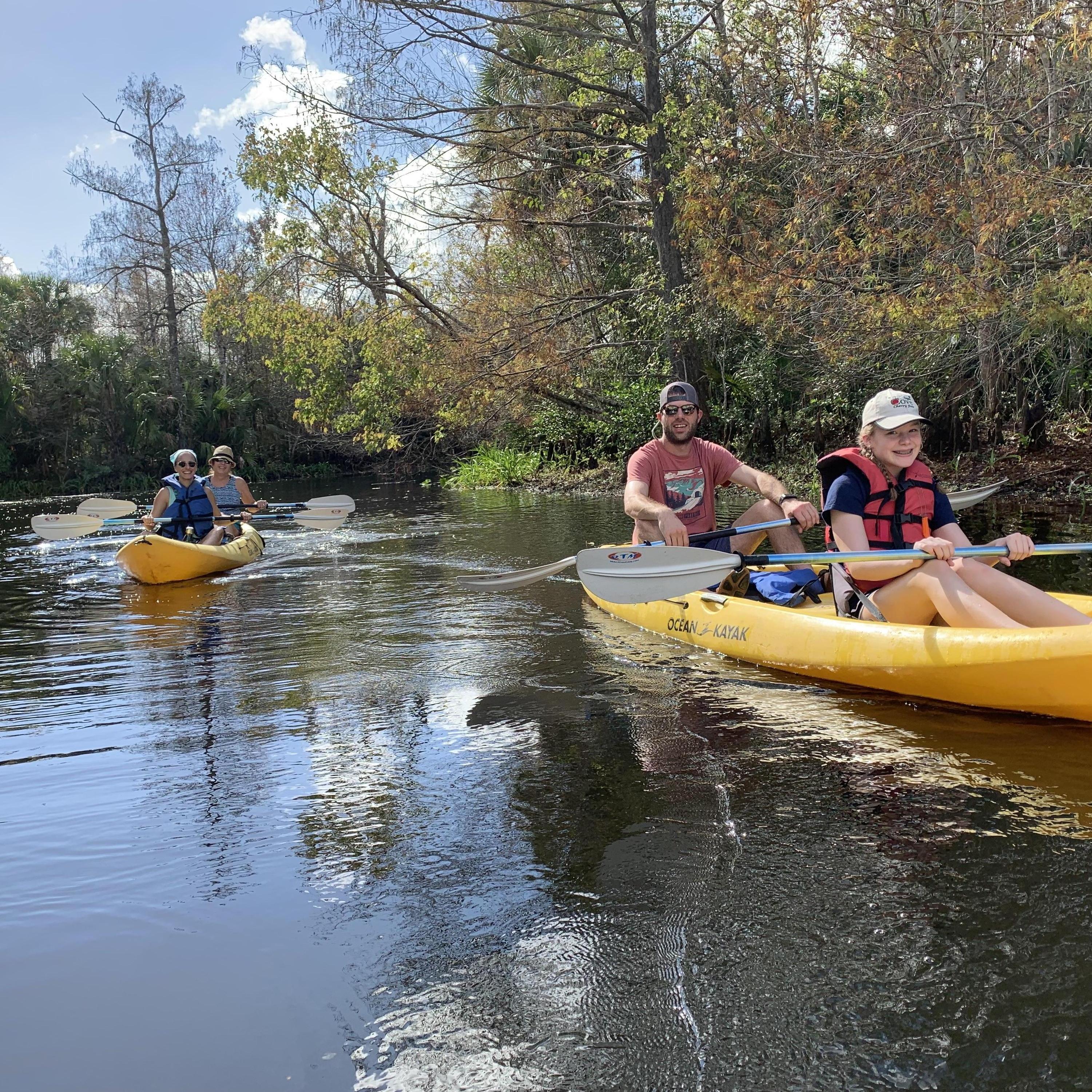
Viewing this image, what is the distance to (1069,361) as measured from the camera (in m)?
12.3

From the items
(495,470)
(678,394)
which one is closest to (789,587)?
(678,394)

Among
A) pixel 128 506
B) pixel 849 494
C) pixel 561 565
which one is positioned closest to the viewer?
pixel 849 494

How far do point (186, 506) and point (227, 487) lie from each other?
4.67ft

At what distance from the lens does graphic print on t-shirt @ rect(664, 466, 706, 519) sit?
6113 millimetres

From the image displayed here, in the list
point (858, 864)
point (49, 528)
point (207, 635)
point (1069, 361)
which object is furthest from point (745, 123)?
point (858, 864)

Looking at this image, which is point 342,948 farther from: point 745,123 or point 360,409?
point 360,409

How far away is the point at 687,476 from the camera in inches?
241

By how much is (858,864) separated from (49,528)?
1059 cm

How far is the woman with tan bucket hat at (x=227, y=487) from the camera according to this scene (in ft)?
36.1

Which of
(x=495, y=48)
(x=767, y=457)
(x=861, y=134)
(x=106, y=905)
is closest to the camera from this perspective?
→ (x=106, y=905)

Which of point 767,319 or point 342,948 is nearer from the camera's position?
point 342,948

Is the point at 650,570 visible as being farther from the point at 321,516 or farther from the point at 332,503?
the point at 332,503

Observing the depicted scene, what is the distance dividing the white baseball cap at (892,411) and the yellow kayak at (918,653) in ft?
2.91

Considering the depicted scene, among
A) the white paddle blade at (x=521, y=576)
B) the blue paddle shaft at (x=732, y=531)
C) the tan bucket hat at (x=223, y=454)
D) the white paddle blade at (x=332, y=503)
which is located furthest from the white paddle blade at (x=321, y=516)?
the blue paddle shaft at (x=732, y=531)
